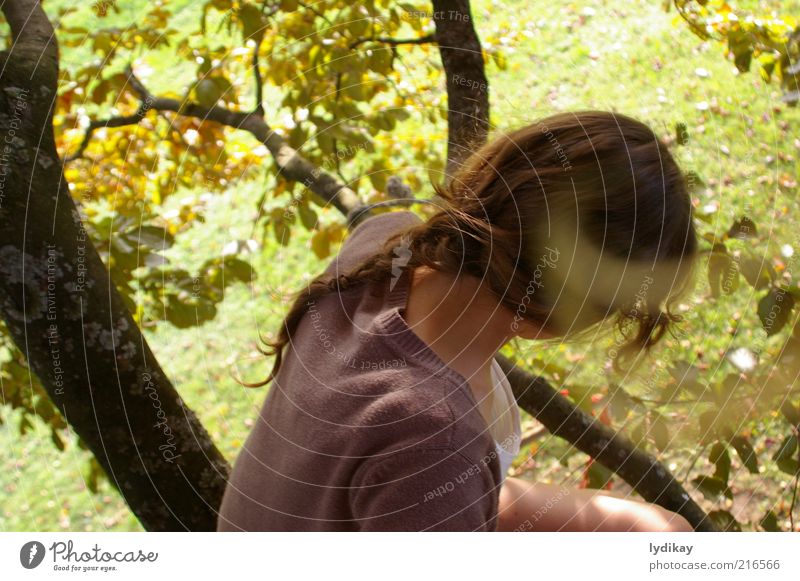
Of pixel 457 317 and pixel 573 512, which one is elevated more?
pixel 457 317

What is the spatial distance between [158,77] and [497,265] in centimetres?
36

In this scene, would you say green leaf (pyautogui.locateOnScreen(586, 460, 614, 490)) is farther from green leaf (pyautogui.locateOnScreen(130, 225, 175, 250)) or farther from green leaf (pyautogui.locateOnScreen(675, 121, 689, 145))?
green leaf (pyautogui.locateOnScreen(130, 225, 175, 250))

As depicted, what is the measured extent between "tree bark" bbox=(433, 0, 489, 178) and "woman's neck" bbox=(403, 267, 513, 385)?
13 centimetres

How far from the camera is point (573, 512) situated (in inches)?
28.6

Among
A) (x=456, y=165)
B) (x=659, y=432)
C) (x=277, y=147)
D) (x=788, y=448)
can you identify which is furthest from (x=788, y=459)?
(x=277, y=147)

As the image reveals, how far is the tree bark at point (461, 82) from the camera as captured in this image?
0.68 meters

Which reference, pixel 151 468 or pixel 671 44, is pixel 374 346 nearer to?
pixel 151 468

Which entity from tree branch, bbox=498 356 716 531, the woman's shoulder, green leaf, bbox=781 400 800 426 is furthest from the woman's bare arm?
the woman's shoulder

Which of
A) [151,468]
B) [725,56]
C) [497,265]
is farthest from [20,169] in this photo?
[725,56]

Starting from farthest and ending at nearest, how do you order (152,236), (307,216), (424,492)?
(307,216)
(152,236)
(424,492)

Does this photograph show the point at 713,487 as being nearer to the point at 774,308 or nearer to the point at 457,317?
the point at 774,308

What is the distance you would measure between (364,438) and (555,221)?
24cm

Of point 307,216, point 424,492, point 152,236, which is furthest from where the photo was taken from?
point 307,216

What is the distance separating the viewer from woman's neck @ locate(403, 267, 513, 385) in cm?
59
